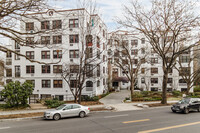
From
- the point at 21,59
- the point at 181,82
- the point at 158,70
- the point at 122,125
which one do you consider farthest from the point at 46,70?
the point at 181,82

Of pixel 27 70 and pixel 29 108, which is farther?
pixel 27 70

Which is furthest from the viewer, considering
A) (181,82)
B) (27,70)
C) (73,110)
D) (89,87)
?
(181,82)

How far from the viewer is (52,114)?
14836 millimetres

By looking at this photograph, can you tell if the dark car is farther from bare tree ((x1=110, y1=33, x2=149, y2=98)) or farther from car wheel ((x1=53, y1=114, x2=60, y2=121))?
bare tree ((x1=110, y1=33, x2=149, y2=98))

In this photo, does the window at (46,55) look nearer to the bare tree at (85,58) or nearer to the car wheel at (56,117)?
the bare tree at (85,58)

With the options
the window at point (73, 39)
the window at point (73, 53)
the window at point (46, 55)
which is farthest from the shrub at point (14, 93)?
the window at point (73, 39)

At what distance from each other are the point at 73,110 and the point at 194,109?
1244 cm

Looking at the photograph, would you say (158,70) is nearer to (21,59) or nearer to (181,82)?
(181,82)

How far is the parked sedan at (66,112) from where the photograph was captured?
15.0 meters

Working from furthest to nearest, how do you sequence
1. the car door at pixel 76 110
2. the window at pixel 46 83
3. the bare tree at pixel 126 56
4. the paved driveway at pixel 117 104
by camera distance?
the window at pixel 46 83 < the bare tree at pixel 126 56 < the paved driveway at pixel 117 104 < the car door at pixel 76 110

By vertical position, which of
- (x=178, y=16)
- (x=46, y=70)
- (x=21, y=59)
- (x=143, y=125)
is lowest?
(x=143, y=125)

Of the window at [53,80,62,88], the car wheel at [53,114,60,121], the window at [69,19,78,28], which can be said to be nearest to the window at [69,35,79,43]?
the window at [69,19,78,28]

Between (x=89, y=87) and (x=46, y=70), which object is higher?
(x=46, y=70)

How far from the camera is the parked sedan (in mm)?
14952
